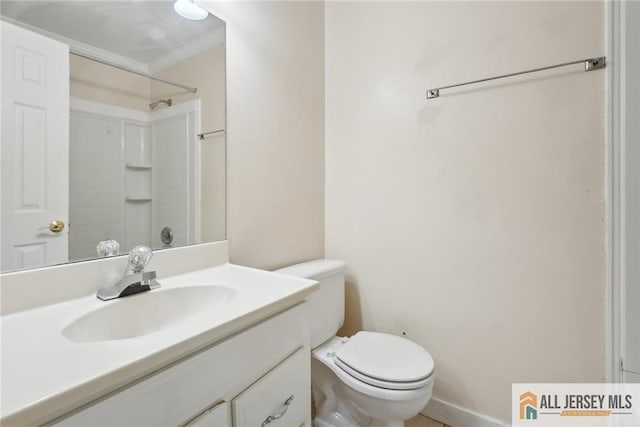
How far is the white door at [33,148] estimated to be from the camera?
737 mm

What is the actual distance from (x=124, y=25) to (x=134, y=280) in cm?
83

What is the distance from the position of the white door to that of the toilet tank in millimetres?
812

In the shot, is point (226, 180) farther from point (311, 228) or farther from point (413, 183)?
point (413, 183)

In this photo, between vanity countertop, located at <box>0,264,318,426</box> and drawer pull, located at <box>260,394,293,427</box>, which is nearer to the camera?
vanity countertop, located at <box>0,264,318,426</box>

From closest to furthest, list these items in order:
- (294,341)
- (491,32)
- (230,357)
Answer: (230,357), (294,341), (491,32)

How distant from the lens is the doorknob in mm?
821

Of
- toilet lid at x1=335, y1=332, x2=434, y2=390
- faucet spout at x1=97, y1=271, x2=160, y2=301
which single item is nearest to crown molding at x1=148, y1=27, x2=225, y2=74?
faucet spout at x1=97, y1=271, x2=160, y2=301

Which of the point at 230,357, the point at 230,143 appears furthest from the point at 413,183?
the point at 230,357

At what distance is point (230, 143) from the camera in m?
1.24

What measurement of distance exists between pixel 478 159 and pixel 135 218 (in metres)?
1.40

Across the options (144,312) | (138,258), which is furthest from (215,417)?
(138,258)

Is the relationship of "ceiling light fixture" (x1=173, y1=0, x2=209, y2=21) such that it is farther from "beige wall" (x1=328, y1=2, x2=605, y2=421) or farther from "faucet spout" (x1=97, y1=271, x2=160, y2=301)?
"faucet spout" (x1=97, y1=271, x2=160, y2=301)

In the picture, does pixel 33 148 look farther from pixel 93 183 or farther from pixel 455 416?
pixel 455 416

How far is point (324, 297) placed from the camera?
4.66 feet
